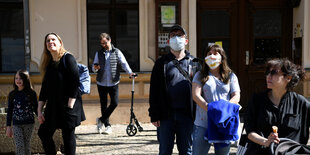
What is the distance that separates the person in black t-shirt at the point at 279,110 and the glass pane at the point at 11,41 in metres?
6.17

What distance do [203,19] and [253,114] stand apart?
545cm

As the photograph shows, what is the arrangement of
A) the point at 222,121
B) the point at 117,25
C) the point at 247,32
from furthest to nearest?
the point at 247,32, the point at 117,25, the point at 222,121

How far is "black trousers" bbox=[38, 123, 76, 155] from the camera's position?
4.36m

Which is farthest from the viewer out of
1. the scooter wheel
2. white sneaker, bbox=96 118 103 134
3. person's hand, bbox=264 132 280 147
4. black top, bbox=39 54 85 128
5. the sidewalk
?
white sneaker, bbox=96 118 103 134

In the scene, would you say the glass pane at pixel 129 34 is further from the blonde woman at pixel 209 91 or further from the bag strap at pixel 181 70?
the blonde woman at pixel 209 91

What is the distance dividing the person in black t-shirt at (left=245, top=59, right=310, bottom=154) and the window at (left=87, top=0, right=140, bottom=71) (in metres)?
5.23

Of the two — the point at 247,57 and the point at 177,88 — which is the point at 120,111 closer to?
the point at 247,57

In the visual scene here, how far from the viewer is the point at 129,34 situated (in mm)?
8047

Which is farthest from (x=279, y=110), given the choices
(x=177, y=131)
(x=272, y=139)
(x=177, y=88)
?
(x=177, y=131)

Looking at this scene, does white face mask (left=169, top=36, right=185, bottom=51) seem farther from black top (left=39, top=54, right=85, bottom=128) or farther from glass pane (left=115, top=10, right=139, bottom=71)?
glass pane (left=115, top=10, right=139, bottom=71)

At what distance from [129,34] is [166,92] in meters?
4.27

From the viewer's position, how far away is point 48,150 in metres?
4.44

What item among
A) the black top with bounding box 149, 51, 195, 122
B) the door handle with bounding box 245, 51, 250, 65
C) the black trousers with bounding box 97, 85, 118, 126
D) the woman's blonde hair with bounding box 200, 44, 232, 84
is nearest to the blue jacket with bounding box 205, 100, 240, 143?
the woman's blonde hair with bounding box 200, 44, 232, 84

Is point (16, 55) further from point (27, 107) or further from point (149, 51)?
point (27, 107)
